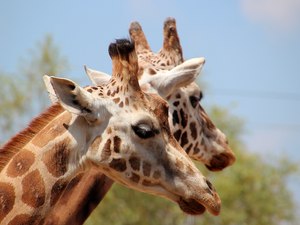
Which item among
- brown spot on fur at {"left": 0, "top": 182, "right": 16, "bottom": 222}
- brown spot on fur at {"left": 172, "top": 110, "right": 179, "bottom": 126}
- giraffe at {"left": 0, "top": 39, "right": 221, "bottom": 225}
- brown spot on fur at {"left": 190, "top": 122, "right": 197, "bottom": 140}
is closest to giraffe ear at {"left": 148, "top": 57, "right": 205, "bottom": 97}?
brown spot on fur at {"left": 172, "top": 110, "right": 179, "bottom": 126}

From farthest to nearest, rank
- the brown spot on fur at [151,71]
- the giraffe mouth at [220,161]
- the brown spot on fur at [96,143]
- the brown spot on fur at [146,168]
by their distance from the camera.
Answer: the giraffe mouth at [220,161], the brown spot on fur at [151,71], the brown spot on fur at [146,168], the brown spot on fur at [96,143]

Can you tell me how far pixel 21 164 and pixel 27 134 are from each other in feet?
0.98

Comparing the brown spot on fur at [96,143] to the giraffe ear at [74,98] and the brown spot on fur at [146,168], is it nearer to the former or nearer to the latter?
the giraffe ear at [74,98]

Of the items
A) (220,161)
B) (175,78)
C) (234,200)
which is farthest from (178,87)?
(234,200)

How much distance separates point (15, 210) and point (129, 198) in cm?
2129

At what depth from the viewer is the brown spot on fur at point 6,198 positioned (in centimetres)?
677

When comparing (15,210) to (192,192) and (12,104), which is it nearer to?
(192,192)

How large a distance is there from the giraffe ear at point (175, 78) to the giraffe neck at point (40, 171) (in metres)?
2.77

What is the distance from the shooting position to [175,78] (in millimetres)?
9656

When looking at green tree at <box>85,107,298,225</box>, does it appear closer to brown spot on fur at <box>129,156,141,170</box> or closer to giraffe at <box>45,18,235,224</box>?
giraffe at <box>45,18,235,224</box>

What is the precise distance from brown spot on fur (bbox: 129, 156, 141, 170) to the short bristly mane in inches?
28.0

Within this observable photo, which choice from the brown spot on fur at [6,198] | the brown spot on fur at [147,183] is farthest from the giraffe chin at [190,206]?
the brown spot on fur at [6,198]

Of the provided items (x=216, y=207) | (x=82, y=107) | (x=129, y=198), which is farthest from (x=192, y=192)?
(x=129, y=198)

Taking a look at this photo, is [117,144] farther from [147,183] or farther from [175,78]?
[175,78]
